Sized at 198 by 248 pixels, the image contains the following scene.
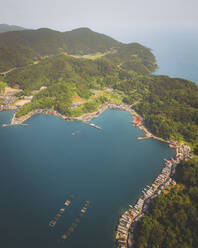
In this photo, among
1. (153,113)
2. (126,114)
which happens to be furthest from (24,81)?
(153,113)

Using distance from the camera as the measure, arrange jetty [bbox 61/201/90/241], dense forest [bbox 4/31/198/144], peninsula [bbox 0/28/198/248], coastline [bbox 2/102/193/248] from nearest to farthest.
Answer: jetty [bbox 61/201/90/241], coastline [bbox 2/102/193/248], peninsula [bbox 0/28/198/248], dense forest [bbox 4/31/198/144]

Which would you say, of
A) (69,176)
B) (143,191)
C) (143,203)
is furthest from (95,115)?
(143,203)

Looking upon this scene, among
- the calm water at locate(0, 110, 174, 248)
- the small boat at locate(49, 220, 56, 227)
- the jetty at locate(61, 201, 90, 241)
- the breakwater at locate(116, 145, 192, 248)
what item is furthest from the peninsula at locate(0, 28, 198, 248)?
the small boat at locate(49, 220, 56, 227)

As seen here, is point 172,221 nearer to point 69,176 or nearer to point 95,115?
point 69,176

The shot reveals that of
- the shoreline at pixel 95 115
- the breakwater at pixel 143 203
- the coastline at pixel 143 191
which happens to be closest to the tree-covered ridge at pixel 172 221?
the breakwater at pixel 143 203

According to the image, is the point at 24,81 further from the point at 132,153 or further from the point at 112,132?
the point at 132,153

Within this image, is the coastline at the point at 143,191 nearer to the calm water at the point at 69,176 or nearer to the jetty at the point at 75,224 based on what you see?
the calm water at the point at 69,176

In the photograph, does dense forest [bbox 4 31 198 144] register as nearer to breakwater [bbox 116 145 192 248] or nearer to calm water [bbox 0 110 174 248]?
calm water [bbox 0 110 174 248]
